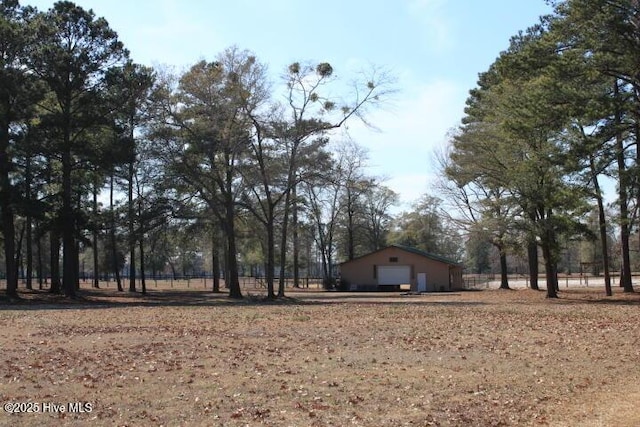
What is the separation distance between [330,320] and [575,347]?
808 centimetres

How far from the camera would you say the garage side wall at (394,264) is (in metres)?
54.9

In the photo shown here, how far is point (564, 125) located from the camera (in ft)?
82.7

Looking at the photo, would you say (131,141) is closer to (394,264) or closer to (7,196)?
(7,196)

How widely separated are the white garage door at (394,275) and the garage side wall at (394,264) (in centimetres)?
28

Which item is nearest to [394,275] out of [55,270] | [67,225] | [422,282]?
[422,282]

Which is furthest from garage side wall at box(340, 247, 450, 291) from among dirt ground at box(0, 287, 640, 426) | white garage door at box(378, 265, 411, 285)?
dirt ground at box(0, 287, 640, 426)

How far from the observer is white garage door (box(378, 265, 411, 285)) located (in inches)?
2202

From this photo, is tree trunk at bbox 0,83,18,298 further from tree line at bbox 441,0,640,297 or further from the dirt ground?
tree line at bbox 441,0,640,297

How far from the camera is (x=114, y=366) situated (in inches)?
409

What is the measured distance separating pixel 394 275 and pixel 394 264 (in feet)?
3.18

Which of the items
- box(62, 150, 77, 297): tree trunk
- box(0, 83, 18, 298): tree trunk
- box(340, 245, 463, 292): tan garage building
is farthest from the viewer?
box(340, 245, 463, 292): tan garage building

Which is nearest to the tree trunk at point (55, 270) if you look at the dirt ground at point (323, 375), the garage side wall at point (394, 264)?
the dirt ground at point (323, 375)

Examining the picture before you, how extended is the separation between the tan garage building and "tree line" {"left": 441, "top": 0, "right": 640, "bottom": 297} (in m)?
18.3

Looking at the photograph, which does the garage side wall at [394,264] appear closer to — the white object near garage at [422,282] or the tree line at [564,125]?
the white object near garage at [422,282]
